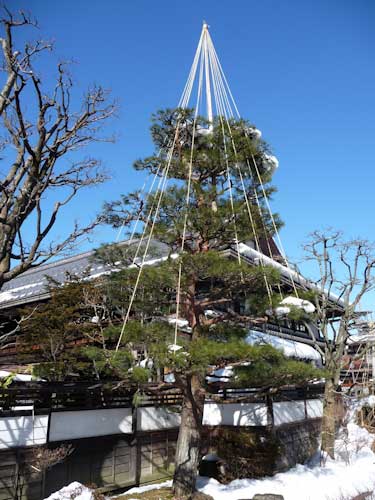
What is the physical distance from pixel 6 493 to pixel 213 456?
5.33m

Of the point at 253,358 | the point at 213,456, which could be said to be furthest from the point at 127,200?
the point at 213,456

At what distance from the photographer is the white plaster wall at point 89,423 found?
873 cm

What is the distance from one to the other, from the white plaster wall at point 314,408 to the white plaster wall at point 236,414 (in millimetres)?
4230

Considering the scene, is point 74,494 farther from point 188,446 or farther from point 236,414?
point 236,414

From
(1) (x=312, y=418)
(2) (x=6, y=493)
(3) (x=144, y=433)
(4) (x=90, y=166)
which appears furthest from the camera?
(1) (x=312, y=418)

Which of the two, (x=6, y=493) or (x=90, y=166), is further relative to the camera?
(x=90, y=166)

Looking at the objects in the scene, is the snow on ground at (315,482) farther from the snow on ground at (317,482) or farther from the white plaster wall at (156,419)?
the white plaster wall at (156,419)

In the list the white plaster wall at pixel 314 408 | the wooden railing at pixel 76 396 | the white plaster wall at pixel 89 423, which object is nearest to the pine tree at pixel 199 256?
the wooden railing at pixel 76 396

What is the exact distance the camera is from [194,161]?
10.1 m

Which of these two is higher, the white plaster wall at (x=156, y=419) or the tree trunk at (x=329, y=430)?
the white plaster wall at (x=156, y=419)

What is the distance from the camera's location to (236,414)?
12148mm

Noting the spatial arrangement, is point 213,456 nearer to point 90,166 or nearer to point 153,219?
point 153,219

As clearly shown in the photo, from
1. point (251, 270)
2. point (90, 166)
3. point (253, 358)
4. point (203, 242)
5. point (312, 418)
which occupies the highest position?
point (90, 166)

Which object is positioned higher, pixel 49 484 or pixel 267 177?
pixel 267 177
